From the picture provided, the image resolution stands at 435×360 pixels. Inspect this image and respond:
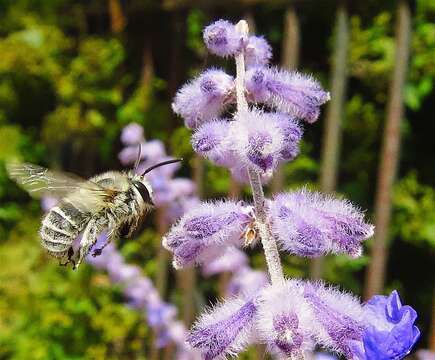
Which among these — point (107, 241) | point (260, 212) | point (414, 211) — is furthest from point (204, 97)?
point (414, 211)

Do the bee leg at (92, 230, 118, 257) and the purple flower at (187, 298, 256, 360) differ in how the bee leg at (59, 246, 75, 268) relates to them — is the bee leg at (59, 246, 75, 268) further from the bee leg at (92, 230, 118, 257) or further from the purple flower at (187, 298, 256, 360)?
the purple flower at (187, 298, 256, 360)

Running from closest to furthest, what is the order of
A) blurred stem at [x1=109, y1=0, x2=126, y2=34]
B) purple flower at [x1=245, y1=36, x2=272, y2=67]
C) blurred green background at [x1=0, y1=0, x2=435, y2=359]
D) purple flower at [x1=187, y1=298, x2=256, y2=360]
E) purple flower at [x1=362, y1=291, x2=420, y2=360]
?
purple flower at [x1=362, y1=291, x2=420, y2=360], purple flower at [x1=187, y1=298, x2=256, y2=360], purple flower at [x1=245, y1=36, x2=272, y2=67], blurred green background at [x1=0, y1=0, x2=435, y2=359], blurred stem at [x1=109, y1=0, x2=126, y2=34]

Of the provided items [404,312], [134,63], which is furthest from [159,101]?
[404,312]

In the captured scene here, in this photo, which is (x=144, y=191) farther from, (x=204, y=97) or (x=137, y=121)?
(x=137, y=121)

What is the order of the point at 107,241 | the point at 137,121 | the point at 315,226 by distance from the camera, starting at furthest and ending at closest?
the point at 137,121 → the point at 107,241 → the point at 315,226

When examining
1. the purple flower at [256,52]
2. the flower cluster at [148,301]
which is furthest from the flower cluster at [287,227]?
the flower cluster at [148,301]

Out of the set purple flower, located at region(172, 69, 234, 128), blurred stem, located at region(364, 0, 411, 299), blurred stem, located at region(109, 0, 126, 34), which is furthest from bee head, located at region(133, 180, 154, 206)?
blurred stem, located at region(109, 0, 126, 34)

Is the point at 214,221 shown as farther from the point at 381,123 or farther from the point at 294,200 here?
the point at 381,123
